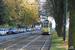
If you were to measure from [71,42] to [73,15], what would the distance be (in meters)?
1.66

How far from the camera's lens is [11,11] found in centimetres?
3247

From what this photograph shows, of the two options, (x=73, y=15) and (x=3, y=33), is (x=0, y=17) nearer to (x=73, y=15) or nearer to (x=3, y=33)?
(x=3, y=33)

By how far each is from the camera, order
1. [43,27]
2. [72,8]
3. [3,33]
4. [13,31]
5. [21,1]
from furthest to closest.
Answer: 1. [13,31]
2. [43,27]
3. [3,33]
4. [21,1]
5. [72,8]

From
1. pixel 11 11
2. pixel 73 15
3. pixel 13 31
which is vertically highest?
pixel 11 11

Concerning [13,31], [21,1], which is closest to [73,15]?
[21,1]

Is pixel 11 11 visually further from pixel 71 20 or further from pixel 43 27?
pixel 71 20

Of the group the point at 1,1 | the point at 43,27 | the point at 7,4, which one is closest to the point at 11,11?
the point at 7,4

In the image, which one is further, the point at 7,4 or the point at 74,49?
the point at 7,4

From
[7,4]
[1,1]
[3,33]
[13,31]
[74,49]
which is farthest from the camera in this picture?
[13,31]

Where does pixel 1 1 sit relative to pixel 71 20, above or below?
above

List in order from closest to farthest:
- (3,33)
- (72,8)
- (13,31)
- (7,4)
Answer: (72,8) → (7,4) → (3,33) → (13,31)

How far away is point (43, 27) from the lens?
41.1m

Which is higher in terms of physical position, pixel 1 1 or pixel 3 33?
pixel 1 1

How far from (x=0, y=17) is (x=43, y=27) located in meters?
13.1
